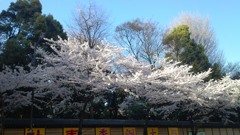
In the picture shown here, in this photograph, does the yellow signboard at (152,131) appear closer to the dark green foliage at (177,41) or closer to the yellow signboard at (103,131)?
the yellow signboard at (103,131)

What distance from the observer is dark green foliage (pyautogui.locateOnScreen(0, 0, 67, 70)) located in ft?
43.0

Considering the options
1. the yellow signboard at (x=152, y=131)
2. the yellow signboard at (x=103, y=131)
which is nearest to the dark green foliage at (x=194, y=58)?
the yellow signboard at (x=152, y=131)

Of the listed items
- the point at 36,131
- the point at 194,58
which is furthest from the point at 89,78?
the point at 194,58

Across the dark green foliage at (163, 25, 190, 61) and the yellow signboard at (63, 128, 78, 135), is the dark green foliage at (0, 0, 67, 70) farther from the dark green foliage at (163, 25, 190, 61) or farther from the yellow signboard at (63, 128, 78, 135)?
the dark green foliage at (163, 25, 190, 61)

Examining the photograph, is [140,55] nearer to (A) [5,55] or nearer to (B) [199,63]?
(B) [199,63]

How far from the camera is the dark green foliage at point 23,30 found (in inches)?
516

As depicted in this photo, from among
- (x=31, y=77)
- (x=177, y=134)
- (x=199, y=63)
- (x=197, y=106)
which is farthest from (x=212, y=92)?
(x=31, y=77)

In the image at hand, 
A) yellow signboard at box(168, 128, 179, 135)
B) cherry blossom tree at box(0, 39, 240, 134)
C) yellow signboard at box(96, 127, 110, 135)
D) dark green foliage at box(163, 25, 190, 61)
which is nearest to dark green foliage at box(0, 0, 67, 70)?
cherry blossom tree at box(0, 39, 240, 134)

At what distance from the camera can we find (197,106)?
57.0 ft

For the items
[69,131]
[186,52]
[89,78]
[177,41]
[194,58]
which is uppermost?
[177,41]

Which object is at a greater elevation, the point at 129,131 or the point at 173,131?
the point at 129,131

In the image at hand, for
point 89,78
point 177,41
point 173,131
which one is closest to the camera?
point 89,78

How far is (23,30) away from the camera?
14.2m

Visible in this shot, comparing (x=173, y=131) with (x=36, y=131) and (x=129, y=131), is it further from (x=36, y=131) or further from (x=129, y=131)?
(x=36, y=131)
